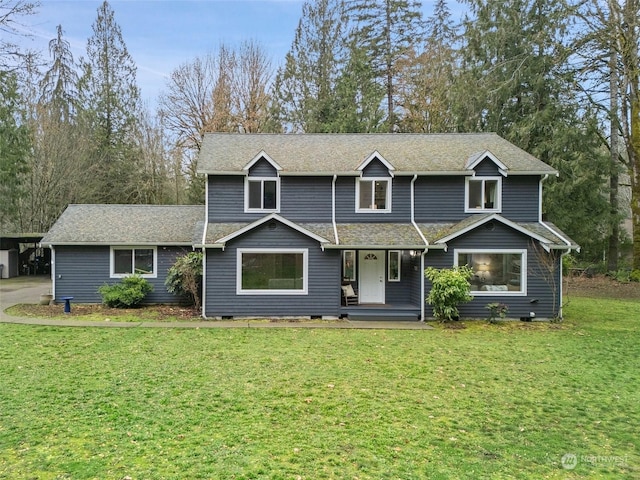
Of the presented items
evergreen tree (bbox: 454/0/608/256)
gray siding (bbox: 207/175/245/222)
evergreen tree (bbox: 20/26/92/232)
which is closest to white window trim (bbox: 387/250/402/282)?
gray siding (bbox: 207/175/245/222)

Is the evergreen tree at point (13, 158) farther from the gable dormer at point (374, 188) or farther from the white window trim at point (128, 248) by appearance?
the gable dormer at point (374, 188)

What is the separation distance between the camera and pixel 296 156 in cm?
1653

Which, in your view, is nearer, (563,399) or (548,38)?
A: (563,399)

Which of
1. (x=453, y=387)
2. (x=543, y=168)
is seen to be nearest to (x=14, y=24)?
(x=453, y=387)

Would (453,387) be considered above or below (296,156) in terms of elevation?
below

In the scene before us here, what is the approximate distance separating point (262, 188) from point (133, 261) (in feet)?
20.8

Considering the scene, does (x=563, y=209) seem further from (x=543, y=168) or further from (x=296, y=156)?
(x=296, y=156)

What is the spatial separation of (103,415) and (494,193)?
47.1ft

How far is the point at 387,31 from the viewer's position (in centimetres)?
3102

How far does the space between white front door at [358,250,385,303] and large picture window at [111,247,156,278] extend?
8.51 m

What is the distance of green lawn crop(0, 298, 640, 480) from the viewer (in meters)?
4.83

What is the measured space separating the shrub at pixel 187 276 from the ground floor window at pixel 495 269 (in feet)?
31.1

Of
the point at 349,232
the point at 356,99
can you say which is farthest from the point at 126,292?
the point at 356,99

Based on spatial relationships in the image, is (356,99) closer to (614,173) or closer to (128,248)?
(614,173)
